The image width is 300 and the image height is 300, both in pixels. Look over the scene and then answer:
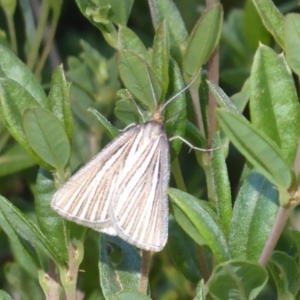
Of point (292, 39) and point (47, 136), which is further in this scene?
point (47, 136)

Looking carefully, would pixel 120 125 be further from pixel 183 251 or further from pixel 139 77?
pixel 139 77

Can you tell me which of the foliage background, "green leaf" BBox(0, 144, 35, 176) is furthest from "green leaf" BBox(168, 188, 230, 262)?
"green leaf" BBox(0, 144, 35, 176)

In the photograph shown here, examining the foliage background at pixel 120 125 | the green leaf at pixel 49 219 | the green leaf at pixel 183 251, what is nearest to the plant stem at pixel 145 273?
the green leaf at pixel 49 219

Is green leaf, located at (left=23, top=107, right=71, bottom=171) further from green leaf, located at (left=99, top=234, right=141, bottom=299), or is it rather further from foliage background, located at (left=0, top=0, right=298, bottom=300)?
foliage background, located at (left=0, top=0, right=298, bottom=300)

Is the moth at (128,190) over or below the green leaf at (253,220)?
below

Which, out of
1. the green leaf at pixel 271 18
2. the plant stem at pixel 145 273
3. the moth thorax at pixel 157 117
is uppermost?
the green leaf at pixel 271 18

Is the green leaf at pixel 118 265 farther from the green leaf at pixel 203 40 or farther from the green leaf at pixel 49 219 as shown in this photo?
the green leaf at pixel 203 40

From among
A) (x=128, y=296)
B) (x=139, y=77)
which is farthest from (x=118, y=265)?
(x=139, y=77)
